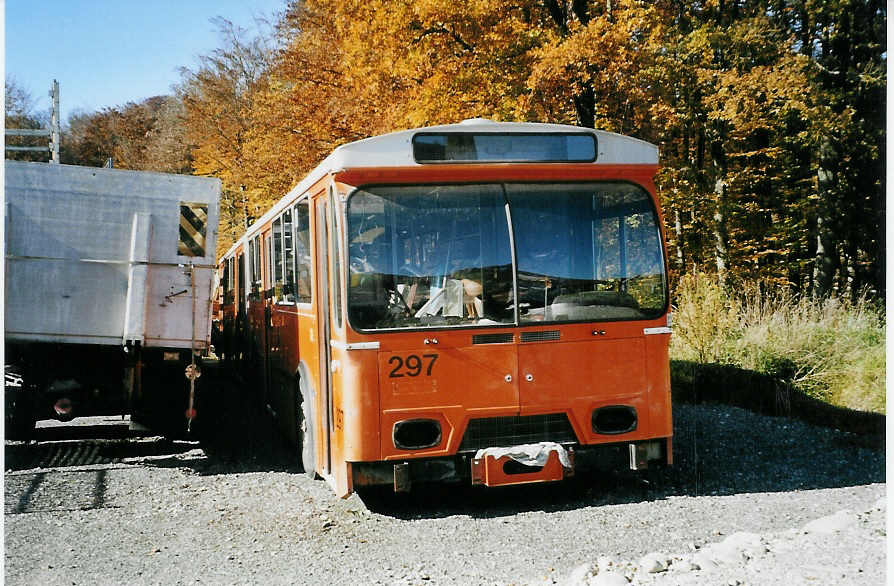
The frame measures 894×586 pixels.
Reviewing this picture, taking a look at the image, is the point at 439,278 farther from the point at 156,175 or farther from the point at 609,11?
the point at 609,11

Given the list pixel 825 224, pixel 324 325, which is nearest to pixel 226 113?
pixel 825 224

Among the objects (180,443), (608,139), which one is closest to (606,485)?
(608,139)

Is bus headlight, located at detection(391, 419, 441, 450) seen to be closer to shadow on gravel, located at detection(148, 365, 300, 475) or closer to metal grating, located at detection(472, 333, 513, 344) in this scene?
metal grating, located at detection(472, 333, 513, 344)

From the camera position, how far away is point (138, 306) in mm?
8234

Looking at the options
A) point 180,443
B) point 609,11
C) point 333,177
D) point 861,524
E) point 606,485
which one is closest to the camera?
point 861,524

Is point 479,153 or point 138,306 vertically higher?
point 479,153

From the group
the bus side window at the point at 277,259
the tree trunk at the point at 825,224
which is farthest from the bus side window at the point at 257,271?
the tree trunk at the point at 825,224

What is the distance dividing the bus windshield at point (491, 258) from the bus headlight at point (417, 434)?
0.70m

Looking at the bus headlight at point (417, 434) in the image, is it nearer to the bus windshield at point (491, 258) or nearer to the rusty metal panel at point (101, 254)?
the bus windshield at point (491, 258)

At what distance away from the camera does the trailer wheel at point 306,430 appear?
7414 millimetres

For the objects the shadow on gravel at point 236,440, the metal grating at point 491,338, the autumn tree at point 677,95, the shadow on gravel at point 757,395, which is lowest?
the shadow on gravel at point 236,440

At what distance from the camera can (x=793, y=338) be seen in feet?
39.7

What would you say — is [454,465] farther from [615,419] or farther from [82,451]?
[82,451]

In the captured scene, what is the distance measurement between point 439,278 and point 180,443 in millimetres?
5078
